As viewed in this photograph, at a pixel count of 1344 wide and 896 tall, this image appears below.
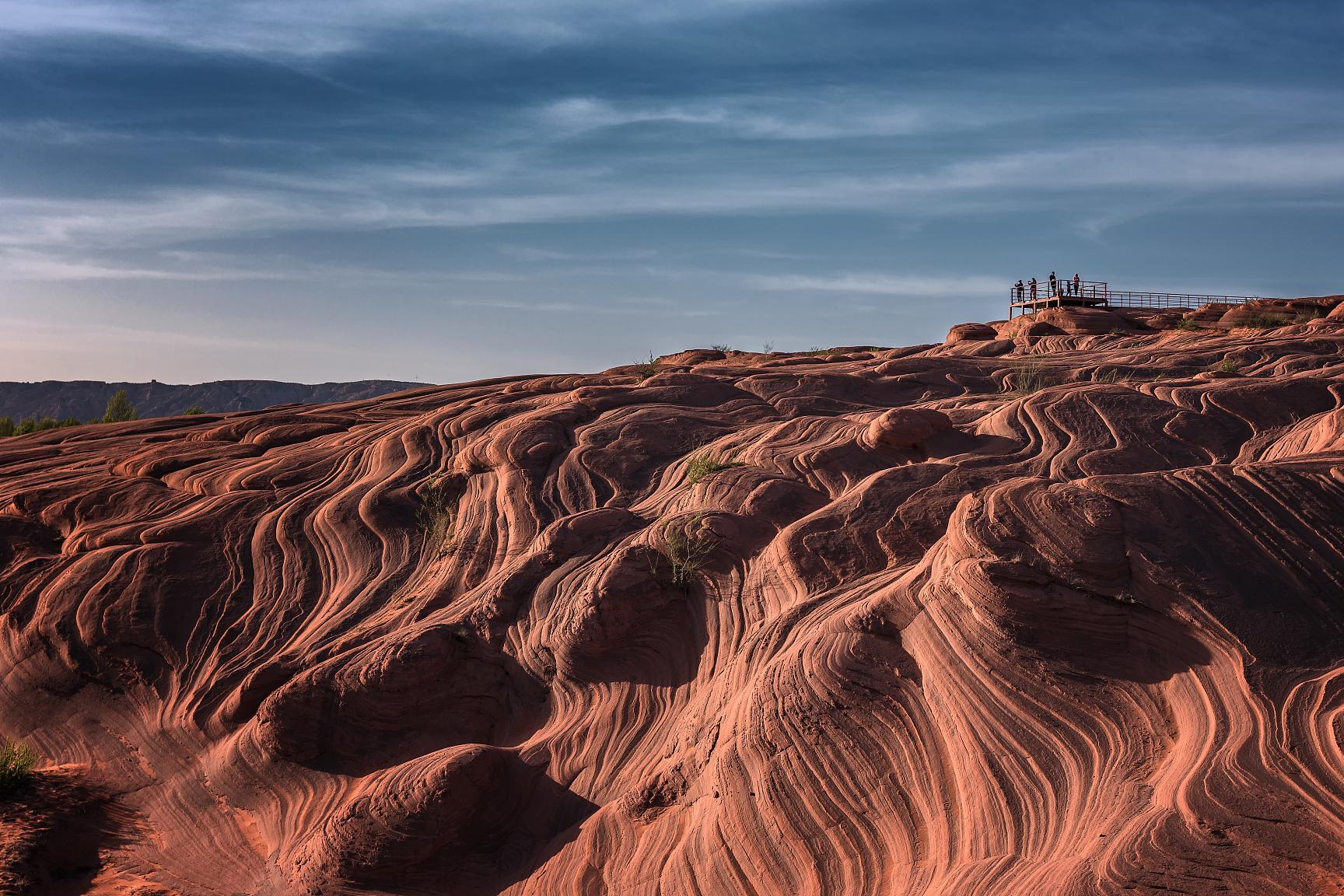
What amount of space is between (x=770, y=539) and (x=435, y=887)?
15.1 feet

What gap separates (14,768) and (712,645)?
23.5 ft

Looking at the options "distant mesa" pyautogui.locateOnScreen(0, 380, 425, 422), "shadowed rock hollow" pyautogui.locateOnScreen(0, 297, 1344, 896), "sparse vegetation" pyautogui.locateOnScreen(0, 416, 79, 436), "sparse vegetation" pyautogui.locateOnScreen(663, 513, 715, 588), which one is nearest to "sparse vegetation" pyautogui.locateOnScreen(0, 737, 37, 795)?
"shadowed rock hollow" pyautogui.locateOnScreen(0, 297, 1344, 896)

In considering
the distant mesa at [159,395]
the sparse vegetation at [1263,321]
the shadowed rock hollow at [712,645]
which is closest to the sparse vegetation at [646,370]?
the shadowed rock hollow at [712,645]

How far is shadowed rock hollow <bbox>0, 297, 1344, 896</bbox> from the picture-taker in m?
6.59

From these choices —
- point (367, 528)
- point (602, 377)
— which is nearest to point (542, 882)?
point (367, 528)

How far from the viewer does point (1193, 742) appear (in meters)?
6.43

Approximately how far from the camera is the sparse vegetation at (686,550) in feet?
32.4

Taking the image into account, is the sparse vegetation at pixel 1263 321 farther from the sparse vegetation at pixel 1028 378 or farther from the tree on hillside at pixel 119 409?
the tree on hillside at pixel 119 409

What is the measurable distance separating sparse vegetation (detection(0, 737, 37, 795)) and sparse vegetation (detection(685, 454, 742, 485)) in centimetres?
764

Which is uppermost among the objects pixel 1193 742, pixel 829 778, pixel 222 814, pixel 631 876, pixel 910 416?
pixel 910 416

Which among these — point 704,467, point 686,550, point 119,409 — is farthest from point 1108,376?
point 119,409

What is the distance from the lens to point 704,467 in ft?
38.9

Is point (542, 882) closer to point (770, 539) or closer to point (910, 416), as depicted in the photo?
point (770, 539)

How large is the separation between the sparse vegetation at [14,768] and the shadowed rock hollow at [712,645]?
49 cm
